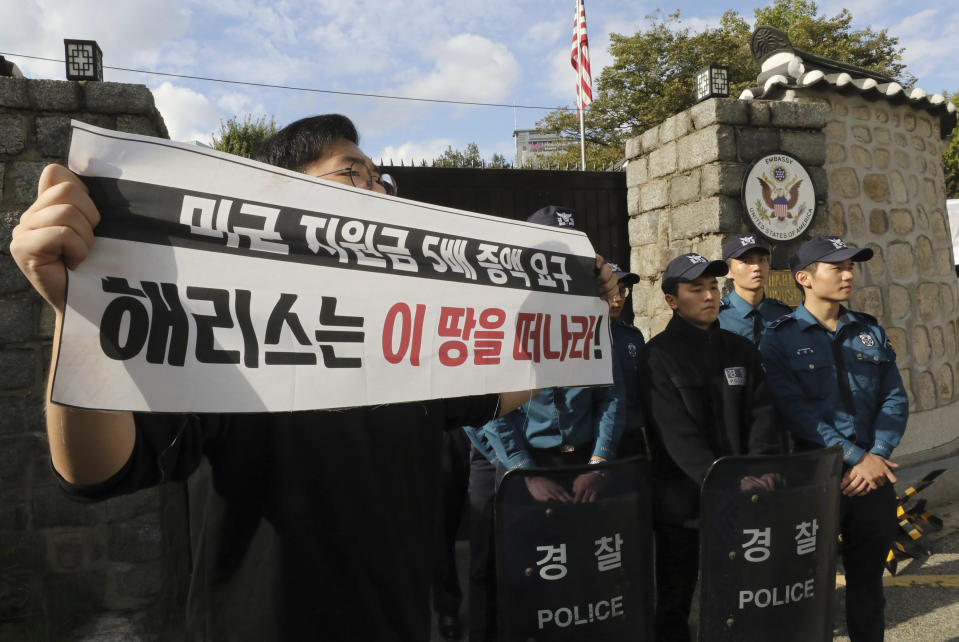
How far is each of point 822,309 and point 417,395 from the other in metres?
2.91

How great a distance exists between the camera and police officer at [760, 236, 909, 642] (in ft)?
10.8

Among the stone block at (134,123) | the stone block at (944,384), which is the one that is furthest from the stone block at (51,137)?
the stone block at (944,384)

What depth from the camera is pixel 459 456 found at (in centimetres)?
440

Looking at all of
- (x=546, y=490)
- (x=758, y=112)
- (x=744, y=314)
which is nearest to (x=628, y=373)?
(x=744, y=314)

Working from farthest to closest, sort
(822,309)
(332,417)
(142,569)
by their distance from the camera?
(142,569), (822,309), (332,417)

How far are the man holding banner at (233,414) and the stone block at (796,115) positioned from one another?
5111mm

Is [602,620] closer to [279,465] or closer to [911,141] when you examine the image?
[279,465]

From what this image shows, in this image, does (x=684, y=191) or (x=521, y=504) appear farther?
(x=684, y=191)

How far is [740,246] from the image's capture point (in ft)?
14.7

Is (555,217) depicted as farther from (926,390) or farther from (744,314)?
(926,390)

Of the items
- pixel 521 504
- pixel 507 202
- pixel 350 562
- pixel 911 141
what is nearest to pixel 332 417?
pixel 350 562

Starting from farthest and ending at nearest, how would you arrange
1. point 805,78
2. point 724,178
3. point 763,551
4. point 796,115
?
point 805,78 < point 796,115 < point 724,178 < point 763,551

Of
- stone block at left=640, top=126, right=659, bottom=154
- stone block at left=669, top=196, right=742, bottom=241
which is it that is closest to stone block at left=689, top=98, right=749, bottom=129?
stone block at left=640, top=126, right=659, bottom=154

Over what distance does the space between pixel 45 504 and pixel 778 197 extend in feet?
18.3
